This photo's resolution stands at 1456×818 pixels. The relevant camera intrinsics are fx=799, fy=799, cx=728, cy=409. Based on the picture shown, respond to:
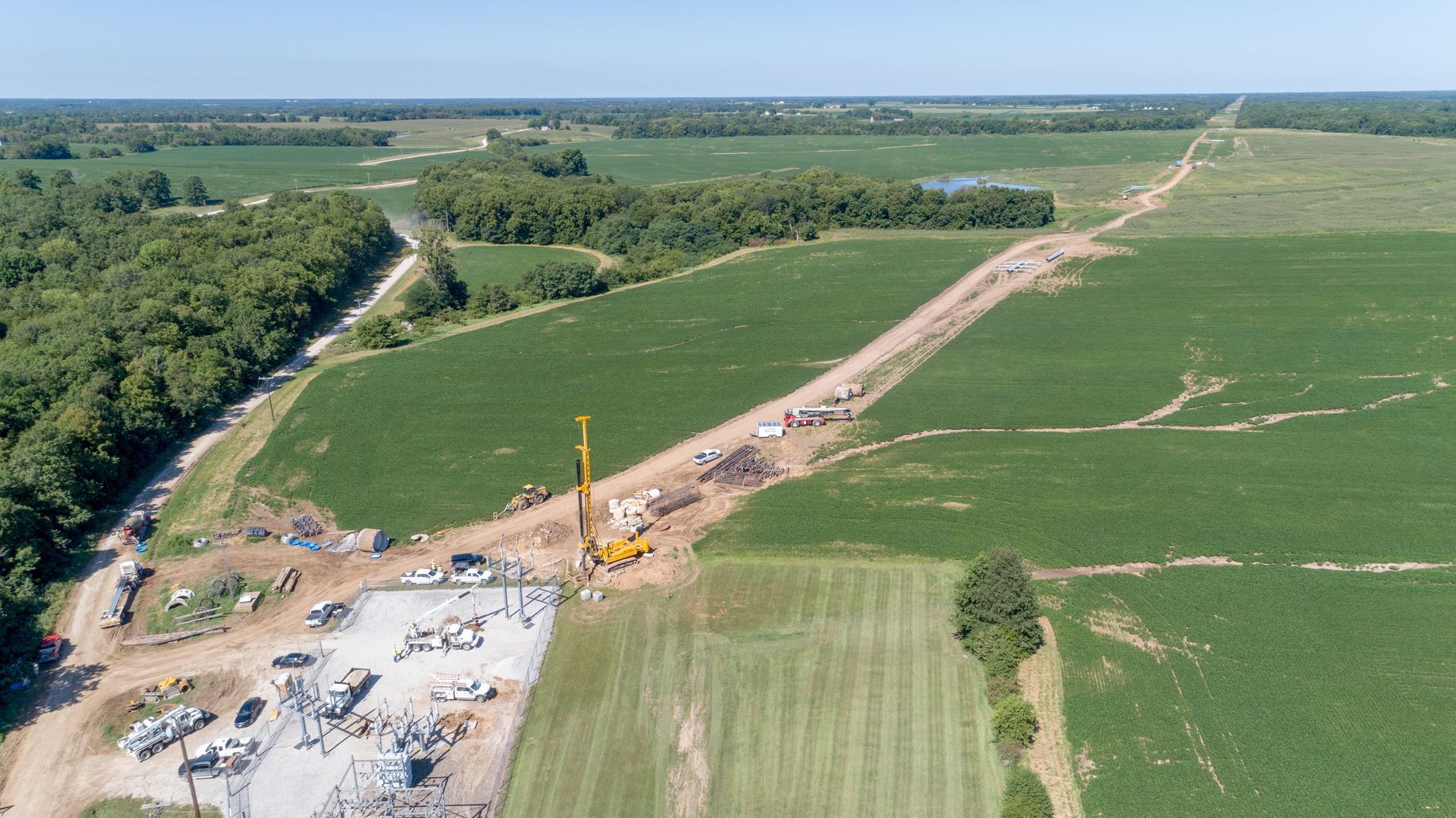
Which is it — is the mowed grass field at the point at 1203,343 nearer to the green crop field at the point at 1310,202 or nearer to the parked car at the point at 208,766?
the green crop field at the point at 1310,202

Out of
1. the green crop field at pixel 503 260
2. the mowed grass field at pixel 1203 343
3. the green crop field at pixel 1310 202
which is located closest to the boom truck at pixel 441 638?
the mowed grass field at pixel 1203 343

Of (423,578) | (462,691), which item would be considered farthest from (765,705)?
(423,578)

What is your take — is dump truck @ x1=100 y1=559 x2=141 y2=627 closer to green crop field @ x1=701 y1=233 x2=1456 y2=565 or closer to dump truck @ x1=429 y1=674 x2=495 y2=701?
dump truck @ x1=429 y1=674 x2=495 y2=701

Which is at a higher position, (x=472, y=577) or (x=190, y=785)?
(x=190, y=785)

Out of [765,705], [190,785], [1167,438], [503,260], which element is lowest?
[765,705]

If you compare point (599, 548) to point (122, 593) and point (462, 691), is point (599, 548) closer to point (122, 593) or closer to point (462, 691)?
point (462, 691)

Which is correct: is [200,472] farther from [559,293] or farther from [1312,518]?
[1312,518]
